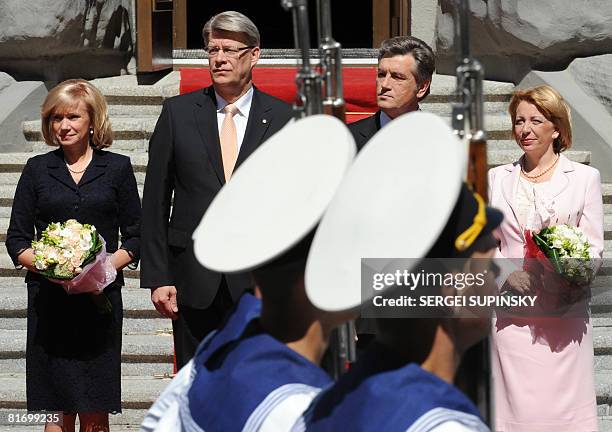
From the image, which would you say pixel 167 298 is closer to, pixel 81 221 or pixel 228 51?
pixel 81 221

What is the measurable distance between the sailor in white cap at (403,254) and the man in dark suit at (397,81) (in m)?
2.54

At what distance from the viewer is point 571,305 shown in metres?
5.29

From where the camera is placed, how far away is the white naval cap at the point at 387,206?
2.27 meters

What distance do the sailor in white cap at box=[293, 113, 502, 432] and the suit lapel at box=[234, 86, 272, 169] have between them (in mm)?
2684

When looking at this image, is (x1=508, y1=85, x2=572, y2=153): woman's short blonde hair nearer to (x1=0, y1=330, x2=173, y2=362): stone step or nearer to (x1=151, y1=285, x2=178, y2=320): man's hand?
(x1=151, y1=285, x2=178, y2=320): man's hand

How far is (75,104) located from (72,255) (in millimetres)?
724

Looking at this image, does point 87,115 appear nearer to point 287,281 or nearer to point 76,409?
point 76,409

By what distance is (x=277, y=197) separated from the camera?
2.67 m

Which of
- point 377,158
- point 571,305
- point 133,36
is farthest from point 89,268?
point 133,36

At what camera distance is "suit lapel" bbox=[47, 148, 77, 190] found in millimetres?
5539

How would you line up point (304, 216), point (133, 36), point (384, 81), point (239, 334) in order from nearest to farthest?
point (304, 216), point (239, 334), point (384, 81), point (133, 36)

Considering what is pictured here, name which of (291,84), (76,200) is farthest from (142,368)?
(291,84)

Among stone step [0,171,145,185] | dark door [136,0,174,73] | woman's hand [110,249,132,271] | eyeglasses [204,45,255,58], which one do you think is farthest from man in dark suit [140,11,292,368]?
dark door [136,0,174,73]

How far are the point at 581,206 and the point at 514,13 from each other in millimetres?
4345
